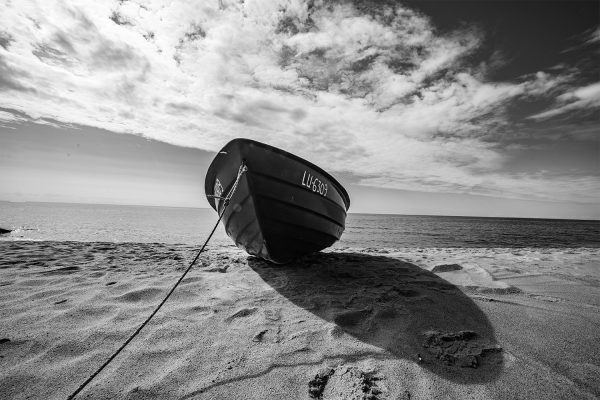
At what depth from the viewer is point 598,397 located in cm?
184

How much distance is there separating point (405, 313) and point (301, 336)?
51.7 inches

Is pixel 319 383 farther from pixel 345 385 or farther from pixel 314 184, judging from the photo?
pixel 314 184

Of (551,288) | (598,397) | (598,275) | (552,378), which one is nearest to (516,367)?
(552,378)

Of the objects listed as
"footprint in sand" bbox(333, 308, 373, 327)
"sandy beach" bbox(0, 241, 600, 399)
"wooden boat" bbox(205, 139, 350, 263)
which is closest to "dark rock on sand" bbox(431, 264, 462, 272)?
"sandy beach" bbox(0, 241, 600, 399)

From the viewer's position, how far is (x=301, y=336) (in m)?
2.64

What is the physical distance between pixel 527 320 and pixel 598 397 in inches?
47.5

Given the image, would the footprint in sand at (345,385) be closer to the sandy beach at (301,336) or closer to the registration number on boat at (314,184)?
the sandy beach at (301,336)

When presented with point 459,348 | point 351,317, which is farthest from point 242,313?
point 459,348

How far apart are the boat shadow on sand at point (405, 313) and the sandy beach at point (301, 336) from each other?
18mm

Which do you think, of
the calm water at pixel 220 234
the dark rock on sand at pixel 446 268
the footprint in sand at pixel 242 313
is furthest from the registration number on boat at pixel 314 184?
the calm water at pixel 220 234

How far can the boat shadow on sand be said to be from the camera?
7.44ft

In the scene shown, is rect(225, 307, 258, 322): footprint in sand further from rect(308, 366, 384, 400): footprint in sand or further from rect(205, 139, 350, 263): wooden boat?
rect(205, 139, 350, 263): wooden boat

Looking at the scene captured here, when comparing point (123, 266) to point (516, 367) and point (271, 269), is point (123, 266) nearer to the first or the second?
point (271, 269)

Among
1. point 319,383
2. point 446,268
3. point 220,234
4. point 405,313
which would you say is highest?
point 446,268
